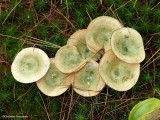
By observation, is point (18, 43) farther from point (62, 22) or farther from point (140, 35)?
point (140, 35)

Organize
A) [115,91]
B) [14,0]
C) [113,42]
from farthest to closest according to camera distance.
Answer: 1. [14,0]
2. [115,91]
3. [113,42]

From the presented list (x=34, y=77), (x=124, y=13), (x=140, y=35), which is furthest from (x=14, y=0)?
(x=140, y=35)

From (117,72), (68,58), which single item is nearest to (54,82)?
(68,58)

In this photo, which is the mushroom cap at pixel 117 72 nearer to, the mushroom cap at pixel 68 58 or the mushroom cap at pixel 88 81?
the mushroom cap at pixel 88 81

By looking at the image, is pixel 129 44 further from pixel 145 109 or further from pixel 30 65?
pixel 30 65

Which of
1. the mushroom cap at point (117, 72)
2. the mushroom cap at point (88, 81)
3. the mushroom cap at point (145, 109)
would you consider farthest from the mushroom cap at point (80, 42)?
the mushroom cap at point (145, 109)

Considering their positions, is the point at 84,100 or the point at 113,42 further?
the point at 84,100
